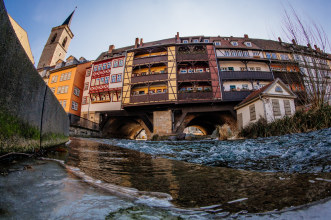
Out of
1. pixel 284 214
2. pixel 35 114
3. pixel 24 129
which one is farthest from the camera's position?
pixel 35 114

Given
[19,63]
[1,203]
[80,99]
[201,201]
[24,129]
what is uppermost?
[80,99]

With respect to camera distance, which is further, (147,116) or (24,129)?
(147,116)

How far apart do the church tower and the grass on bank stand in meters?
41.0

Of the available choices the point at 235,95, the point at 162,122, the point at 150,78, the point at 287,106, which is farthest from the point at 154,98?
the point at 287,106

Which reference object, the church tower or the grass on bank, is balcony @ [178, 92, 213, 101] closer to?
the grass on bank

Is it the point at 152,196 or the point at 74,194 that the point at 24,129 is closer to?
the point at 74,194

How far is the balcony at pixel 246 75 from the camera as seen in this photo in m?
18.1

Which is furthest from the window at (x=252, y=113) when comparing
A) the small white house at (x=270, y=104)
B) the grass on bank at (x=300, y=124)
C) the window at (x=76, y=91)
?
the window at (x=76, y=91)

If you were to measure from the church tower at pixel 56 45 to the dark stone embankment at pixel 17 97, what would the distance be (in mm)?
40196

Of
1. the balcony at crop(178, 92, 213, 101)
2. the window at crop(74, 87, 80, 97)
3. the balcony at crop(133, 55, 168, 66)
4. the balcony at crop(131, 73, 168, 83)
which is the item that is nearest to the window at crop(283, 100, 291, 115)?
the balcony at crop(178, 92, 213, 101)

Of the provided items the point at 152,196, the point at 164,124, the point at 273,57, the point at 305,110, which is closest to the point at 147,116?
the point at 164,124

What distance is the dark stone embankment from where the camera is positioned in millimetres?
1700

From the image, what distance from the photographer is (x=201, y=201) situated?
0.93 m

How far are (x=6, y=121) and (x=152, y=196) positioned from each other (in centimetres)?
194
